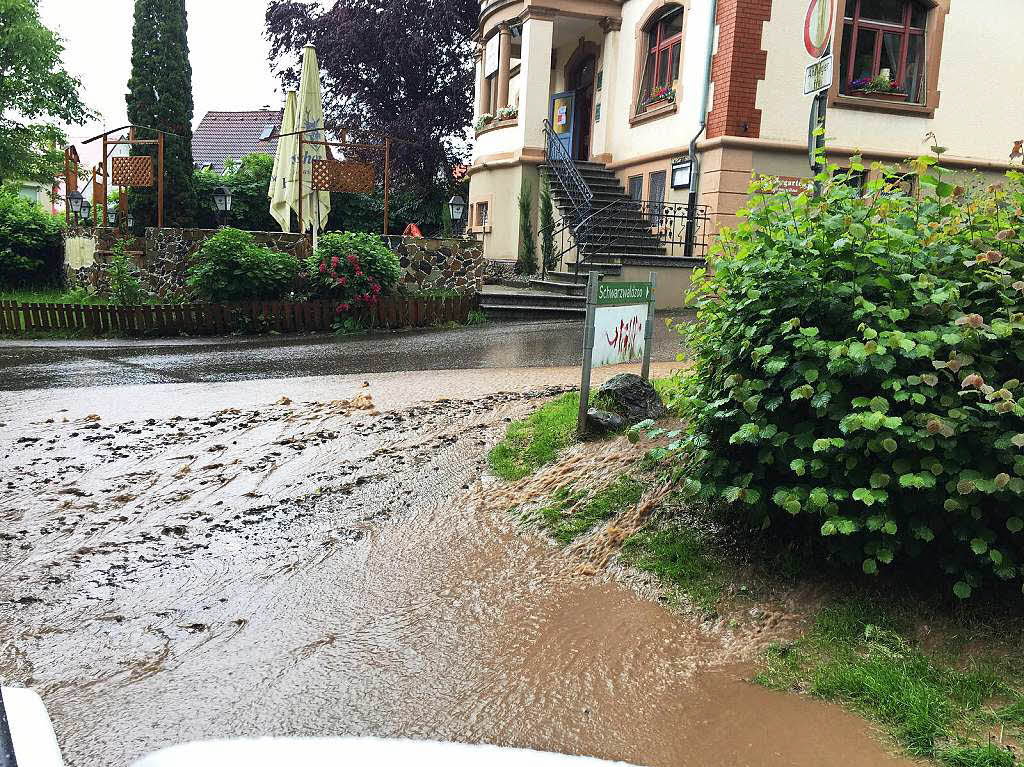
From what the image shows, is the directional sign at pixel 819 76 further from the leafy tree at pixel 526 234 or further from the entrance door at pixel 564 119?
the entrance door at pixel 564 119

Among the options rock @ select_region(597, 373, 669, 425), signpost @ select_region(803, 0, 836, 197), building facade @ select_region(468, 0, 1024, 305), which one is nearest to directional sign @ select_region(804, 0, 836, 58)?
signpost @ select_region(803, 0, 836, 197)

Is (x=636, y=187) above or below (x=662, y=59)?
below

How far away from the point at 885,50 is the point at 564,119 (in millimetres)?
7176

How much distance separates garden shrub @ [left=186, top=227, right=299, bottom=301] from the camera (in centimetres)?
1358

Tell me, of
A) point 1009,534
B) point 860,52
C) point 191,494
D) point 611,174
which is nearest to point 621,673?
point 1009,534

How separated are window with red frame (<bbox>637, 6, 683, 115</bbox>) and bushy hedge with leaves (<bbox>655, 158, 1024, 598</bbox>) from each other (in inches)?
568

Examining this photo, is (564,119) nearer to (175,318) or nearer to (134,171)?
(134,171)

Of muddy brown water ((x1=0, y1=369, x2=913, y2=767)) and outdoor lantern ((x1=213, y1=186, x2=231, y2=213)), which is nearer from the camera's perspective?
muddy brown water ((x1=0, y1=369, x2=913, y2=767))

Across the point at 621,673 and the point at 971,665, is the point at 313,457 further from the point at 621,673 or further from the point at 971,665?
the point at 971,665

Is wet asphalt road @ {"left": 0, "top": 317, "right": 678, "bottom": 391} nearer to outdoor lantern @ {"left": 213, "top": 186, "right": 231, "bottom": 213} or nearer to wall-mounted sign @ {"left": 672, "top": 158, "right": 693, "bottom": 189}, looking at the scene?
wall-mounted sign @ {"left": 672, "top": 158, "right": 693, "bottom": 189}

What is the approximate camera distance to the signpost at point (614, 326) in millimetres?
5707

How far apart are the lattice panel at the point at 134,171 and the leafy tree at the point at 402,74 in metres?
11.4

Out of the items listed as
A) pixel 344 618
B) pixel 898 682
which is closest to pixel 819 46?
pixel 898 682

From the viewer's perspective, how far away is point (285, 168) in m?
17.2
